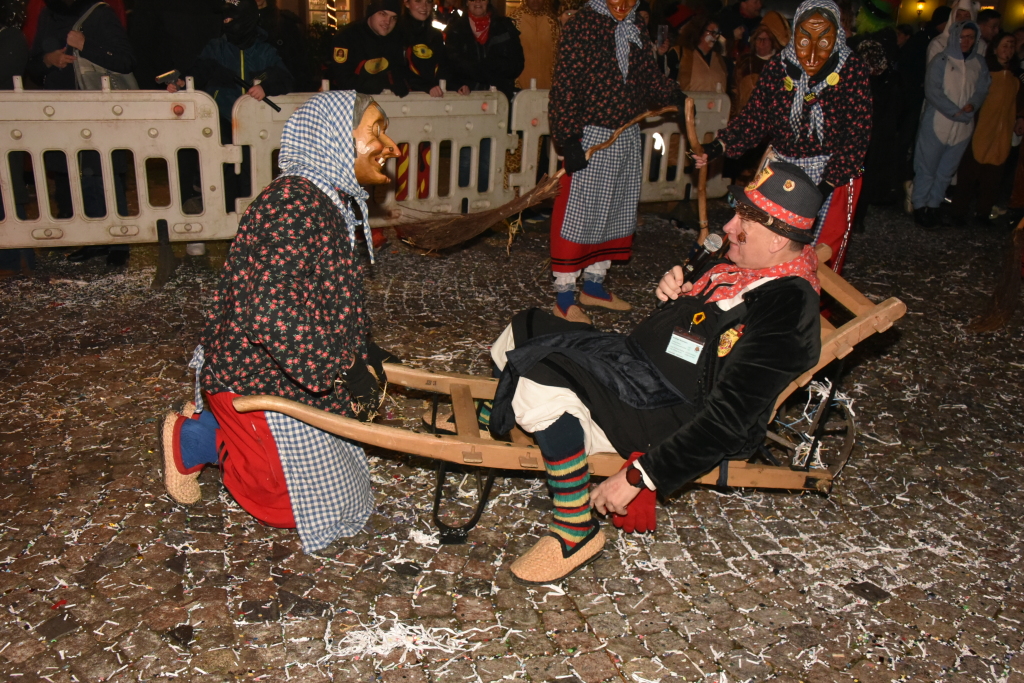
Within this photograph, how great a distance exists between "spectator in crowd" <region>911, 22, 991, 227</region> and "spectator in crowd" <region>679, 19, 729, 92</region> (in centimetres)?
229

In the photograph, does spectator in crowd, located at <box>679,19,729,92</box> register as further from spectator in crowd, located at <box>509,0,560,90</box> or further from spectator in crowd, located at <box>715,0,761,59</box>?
spectator in crowd, located at <box>509,0,560,90</box>

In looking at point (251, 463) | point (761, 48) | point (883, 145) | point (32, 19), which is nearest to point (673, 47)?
point (761, 48)

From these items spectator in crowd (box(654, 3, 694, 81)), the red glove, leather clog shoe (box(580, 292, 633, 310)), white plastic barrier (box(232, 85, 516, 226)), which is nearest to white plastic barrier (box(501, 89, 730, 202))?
white plastic barrier (box(232, 85, 516, 226))

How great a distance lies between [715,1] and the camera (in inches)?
410

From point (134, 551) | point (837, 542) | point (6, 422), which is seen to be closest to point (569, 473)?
point (837, 542)

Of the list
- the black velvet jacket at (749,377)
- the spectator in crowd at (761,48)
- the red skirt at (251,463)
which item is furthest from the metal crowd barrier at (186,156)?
the black velvet jacket at (749,377)

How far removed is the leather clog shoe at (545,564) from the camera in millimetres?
3338

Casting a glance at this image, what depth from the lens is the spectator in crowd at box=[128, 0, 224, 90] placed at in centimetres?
756

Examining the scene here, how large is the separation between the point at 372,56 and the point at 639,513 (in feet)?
17.9

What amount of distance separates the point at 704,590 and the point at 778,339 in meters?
1.16

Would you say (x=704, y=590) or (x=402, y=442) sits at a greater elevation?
(x=402, y=442)

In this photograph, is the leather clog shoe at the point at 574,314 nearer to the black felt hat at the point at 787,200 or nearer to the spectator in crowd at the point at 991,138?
the black felt hat at the point at 787,200

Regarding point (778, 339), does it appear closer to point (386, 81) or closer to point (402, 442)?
point (402, 442)

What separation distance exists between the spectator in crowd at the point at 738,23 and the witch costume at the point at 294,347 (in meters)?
7.98
